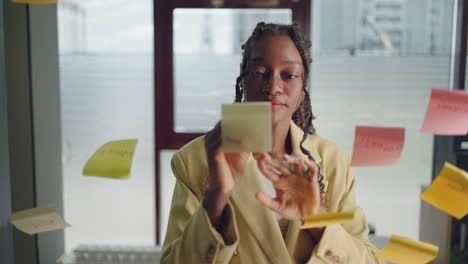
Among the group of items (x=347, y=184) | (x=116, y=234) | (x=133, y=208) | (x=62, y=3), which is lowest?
(x=116, y=234)

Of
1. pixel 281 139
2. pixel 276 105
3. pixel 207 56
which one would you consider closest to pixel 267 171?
pixel 276 105

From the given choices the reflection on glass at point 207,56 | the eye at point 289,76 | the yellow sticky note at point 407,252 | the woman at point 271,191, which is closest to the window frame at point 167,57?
the reflection on glass at point 207,56

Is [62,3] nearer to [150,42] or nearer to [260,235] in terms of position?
[150,42]

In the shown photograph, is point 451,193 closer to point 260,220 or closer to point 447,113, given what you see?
point 447,113

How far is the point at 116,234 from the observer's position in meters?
2.82

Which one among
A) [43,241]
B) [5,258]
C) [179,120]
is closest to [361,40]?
[179,120]

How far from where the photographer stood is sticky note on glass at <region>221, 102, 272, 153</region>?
75cm

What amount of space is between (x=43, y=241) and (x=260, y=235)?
131cm

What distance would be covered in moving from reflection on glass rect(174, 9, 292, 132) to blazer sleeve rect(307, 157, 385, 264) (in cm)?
145

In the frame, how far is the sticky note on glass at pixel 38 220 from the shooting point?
104cm

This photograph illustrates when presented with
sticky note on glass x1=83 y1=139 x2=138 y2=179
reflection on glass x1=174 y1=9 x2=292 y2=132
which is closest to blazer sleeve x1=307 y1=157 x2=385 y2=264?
sticky note on glass x1=83 y1=139 x2=138 y2=179

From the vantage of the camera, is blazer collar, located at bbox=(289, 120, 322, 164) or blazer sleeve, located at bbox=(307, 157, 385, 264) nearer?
blazer sleeve, located at bbox=(307, 157, 385, 264)

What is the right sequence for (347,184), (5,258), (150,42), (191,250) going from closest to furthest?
(191,250), (5,258), (347,184), (150,42)

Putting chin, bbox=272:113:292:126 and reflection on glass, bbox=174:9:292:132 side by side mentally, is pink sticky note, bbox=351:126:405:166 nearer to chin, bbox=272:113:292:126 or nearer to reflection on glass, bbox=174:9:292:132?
chin, bbox=272:113:292:126
